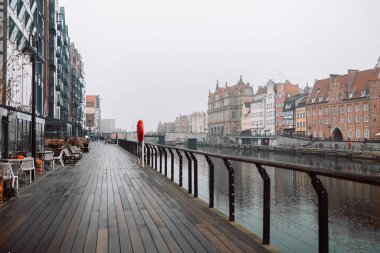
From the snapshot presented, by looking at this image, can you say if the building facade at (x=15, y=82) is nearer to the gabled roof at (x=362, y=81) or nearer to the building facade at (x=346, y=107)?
the building facade at (x=346, y=107)

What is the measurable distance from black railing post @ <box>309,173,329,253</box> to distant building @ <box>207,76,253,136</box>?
128214 millimetres

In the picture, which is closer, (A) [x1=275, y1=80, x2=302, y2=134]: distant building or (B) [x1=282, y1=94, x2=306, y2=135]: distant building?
(B) [x1=282, y1=94, x2=306, y2=135]: distant building

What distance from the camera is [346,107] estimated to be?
233 feet

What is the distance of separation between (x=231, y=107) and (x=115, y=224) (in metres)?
135

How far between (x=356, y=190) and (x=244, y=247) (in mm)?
22249

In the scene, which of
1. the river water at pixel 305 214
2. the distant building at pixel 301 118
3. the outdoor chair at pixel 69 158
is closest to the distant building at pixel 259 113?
the distant building at pixel 301 118

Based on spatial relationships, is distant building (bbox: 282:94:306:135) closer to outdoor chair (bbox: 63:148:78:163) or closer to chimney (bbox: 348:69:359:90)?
chimney (bbox: 348:69:359:90)

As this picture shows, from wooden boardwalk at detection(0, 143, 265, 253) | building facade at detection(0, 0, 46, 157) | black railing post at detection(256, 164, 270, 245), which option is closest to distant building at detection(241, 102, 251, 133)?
building facade at detection(0, 0, 46, 157)

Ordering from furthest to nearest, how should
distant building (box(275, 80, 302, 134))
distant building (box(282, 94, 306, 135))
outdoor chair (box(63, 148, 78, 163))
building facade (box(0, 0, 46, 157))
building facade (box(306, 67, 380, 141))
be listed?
distant building (box(275, 80, 302, 134))
distant building (box(282, 94, 306, 135))
building facade (box(306, 67, 380, 141))
outdoor chair (box(63, 148, 78, 163))
building facade (box(0, 0, 46, 157))

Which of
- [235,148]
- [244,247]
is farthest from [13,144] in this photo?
[235,148]

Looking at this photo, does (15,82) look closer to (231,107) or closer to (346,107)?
(346,107)

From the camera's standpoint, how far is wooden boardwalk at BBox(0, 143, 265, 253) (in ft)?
14.7

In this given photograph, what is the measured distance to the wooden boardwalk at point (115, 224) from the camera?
→ 14.7ft

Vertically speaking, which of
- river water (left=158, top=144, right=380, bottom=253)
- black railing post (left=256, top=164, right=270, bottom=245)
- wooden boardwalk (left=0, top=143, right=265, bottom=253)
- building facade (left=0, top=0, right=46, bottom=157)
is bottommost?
river water (left=158, top=144, right=380, bottom=253)
